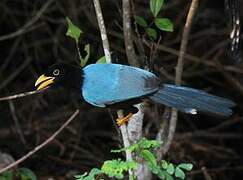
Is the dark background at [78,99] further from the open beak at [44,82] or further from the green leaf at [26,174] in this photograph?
the open beak at [44,82]

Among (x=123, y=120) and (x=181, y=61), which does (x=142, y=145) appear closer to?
(x=123, y=120)

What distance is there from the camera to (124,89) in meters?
2.33

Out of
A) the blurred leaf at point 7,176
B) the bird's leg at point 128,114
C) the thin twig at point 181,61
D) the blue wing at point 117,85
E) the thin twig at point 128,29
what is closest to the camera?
the blue wing at point 117,85

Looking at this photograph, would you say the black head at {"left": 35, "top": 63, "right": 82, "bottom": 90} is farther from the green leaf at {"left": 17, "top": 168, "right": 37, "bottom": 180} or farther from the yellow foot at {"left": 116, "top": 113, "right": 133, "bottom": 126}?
the green leaf at {"left": 17, "top": 168, "right": 37, "bottom": 180}

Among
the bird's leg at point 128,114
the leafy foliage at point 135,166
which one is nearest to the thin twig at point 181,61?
the bird's leg at point 128,114

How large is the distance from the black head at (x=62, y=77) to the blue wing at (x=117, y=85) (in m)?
0.07

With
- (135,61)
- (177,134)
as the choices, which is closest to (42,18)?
(177,134)

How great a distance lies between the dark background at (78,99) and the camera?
4297 millimetres

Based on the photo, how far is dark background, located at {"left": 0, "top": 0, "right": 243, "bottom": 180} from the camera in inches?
169

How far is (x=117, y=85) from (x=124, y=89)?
3cm

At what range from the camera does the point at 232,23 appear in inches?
106

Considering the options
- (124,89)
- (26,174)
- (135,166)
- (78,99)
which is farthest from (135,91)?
(78,99)

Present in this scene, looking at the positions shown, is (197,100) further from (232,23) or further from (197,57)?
(197,57)

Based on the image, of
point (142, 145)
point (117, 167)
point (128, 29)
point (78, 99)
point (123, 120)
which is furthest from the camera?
point (78, 99)
